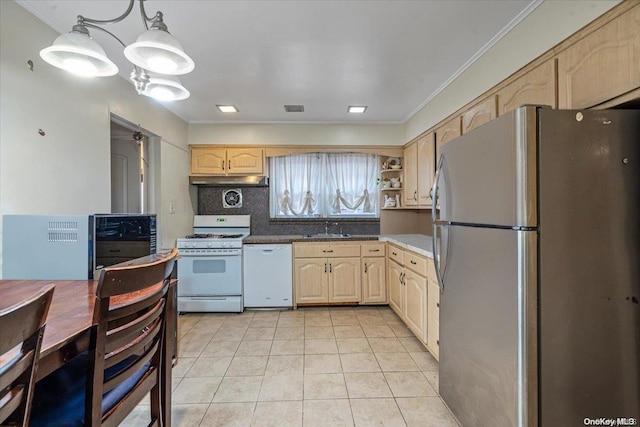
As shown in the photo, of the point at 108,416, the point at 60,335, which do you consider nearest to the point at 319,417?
the point at 108,416

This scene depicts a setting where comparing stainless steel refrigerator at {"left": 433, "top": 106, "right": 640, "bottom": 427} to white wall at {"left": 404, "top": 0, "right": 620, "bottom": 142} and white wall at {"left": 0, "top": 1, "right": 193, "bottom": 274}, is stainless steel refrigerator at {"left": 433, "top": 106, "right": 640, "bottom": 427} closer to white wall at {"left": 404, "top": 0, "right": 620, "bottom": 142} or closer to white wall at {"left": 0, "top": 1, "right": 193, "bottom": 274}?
white wall at {"left": 404, "top": 0, "right": 620, "bottom": 142}

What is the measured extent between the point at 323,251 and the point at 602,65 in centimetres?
284

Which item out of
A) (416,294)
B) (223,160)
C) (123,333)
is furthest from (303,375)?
(223,160)

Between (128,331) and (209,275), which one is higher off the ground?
(128,331)

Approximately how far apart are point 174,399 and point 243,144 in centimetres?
293

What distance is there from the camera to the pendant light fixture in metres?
1.22

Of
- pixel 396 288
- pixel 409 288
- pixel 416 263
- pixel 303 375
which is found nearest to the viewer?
pixel 303 375

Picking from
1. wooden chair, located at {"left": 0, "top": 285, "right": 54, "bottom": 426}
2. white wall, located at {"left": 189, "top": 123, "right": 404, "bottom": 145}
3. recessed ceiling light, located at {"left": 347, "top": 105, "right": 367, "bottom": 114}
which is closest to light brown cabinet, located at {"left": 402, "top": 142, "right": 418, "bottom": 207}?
white wall, located at {"left": 189, "top": 123, "right": 404, "bottom": 145}

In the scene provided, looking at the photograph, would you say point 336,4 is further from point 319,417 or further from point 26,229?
point 319,417

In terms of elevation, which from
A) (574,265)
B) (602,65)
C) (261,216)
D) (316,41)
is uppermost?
(316,41)

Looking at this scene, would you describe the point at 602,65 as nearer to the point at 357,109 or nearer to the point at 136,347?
the point at 136,347

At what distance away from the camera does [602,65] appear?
1307mm

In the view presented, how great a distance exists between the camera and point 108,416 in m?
0.97

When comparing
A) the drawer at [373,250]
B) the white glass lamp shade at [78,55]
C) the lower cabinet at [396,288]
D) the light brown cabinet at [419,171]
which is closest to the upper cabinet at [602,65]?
the light brown cabinet at [419,171]
